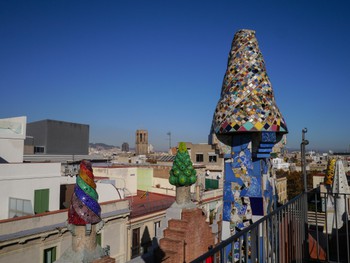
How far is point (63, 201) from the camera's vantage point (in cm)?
1873

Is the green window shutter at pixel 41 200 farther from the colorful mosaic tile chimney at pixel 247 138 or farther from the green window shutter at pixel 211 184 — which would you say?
the green window shutter at pixel 211 184

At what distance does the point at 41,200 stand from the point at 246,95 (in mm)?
14193

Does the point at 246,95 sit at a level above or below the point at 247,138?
above

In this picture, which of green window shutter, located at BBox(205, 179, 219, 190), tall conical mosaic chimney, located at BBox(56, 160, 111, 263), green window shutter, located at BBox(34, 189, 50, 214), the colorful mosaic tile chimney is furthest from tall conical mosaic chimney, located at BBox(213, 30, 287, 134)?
green window shutter, located at BBox(205, 179, 219, 190)

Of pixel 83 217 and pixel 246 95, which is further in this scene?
pixel 83 217

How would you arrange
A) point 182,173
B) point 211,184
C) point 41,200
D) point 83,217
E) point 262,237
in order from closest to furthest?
point 262,237 → point 83,217 → point 182,173 → point 41,200 → point 211,184

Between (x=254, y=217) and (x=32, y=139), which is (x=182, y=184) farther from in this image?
(x=32, y=139)

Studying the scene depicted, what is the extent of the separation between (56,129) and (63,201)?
22836 millimetres

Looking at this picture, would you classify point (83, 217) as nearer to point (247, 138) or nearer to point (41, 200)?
point (247, 138)

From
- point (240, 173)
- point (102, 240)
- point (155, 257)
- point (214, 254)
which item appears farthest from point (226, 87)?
point (102, 240)

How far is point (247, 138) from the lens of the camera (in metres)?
4.87

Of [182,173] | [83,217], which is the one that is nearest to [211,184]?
[182,173]

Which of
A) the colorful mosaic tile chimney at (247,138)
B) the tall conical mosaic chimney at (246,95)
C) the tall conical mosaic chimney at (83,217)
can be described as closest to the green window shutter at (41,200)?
the tall conical mosaic chimney at (83,217)

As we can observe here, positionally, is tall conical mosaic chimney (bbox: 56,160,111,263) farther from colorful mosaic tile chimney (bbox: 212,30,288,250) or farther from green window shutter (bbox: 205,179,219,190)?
green window shutter (bbox: 205,179,219,190)
